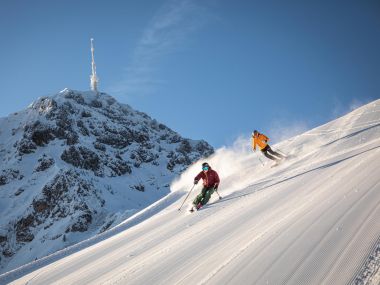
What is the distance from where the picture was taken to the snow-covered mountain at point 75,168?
45000 mm

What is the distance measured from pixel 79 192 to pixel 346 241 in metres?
48.4

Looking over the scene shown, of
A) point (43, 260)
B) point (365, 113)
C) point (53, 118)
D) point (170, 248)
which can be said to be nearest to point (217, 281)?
point (170, 248)

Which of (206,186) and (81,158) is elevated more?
(81,158)

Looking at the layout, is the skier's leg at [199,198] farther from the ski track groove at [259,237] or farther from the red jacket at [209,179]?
the ski track groove at [259,237]

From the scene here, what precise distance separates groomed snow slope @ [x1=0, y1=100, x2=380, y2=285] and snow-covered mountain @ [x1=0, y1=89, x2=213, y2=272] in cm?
3084

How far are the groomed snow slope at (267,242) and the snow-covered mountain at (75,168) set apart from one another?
30.8 metres

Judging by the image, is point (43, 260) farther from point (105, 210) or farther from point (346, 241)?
point (105, 210)

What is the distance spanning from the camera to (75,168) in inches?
2191

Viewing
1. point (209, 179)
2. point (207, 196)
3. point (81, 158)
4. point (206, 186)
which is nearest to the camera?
point (207, 196)

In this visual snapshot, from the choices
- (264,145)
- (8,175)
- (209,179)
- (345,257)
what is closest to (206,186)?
(209,179)

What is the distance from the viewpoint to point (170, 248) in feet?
25.3

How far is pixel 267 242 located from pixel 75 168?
175ft

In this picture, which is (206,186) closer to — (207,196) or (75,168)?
(207,196)

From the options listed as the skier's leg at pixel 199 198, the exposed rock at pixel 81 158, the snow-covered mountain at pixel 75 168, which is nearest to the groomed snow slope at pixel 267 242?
the skier's leg at pixel 199 198
